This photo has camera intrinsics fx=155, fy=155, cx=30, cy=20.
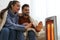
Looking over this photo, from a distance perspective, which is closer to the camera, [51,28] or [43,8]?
[51,28]

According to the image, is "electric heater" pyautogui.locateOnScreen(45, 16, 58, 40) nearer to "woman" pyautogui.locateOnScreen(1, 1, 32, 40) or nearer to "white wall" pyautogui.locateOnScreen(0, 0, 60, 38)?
"woman" pyautogui.locateOnScreen(1, 1, 32, 40)

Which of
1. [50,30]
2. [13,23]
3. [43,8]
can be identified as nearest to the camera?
[13,23]

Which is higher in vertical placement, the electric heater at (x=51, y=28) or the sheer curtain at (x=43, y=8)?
the sheer curtain at (x=43, y=8)

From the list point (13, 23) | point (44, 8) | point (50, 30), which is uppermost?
point (44, 8)

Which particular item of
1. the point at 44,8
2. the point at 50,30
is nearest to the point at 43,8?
the point at 44,8

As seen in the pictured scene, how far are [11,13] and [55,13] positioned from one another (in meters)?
0.91

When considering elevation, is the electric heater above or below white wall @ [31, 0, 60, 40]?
below

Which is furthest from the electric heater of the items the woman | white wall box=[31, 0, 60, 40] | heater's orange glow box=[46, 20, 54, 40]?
white wall box=[31, 0, 60, 40]

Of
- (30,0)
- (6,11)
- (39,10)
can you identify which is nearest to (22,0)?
(30,0)

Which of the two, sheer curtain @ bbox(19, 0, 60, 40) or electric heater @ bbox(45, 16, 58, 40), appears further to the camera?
sheer curtain @ bbox(19, 0, 60, 40)

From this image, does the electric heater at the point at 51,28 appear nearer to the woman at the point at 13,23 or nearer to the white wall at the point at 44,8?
the woman at the point at 13,23

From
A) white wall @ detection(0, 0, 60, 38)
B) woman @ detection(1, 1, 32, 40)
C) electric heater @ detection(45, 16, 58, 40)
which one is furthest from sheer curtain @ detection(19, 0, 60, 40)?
woman @ detection(1, 1, 32, 40)

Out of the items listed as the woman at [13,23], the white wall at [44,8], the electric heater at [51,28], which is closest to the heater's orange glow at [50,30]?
the electric heater at [51,28]

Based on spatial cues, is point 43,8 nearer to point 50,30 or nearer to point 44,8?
point 44,8
